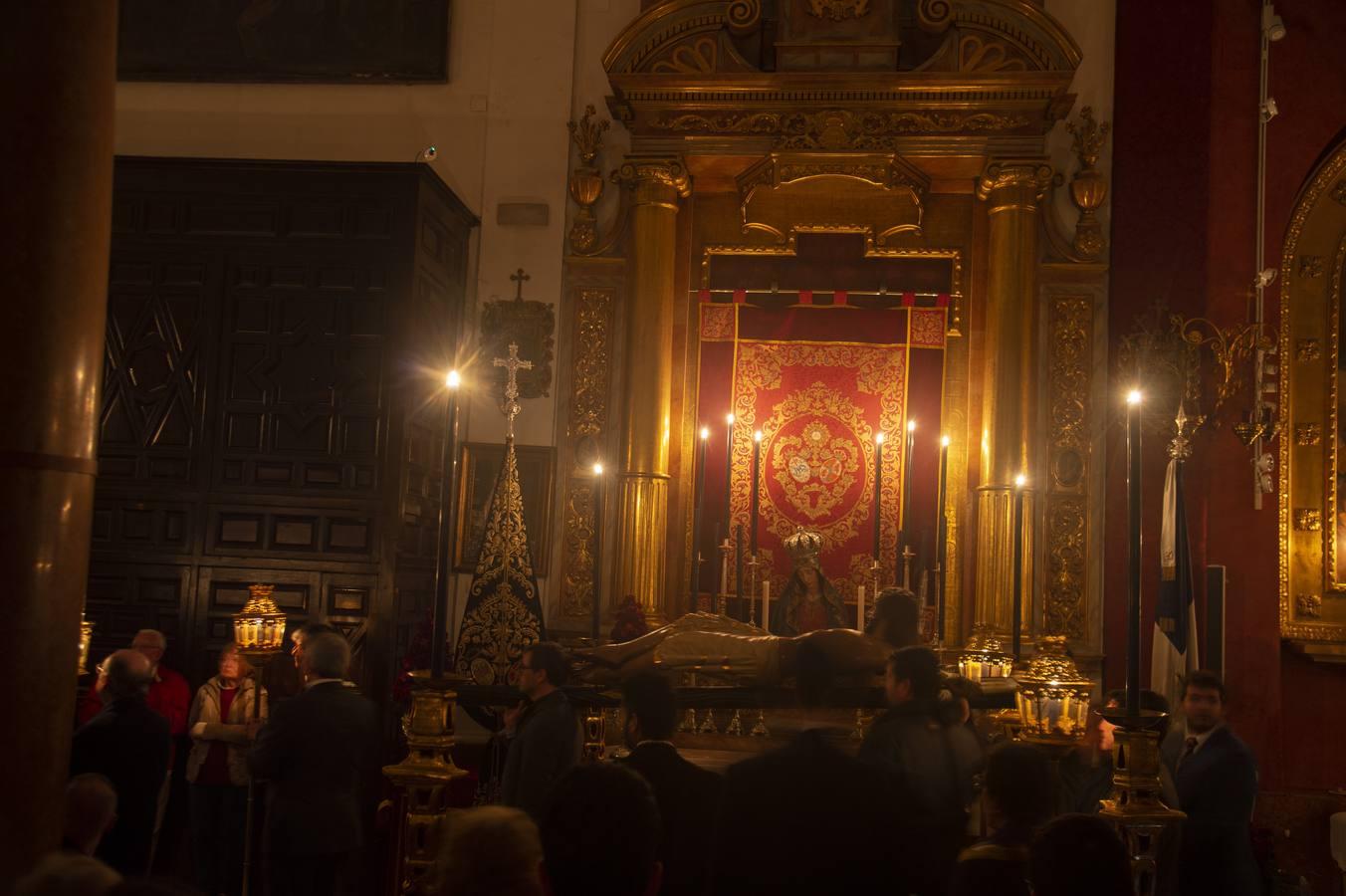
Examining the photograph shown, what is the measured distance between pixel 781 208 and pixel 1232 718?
14.5 feet

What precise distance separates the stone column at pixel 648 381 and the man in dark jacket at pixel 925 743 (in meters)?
5.28

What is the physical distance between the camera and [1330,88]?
8.38 m

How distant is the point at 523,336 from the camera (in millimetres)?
9492

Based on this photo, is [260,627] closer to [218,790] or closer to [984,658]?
[218,790]

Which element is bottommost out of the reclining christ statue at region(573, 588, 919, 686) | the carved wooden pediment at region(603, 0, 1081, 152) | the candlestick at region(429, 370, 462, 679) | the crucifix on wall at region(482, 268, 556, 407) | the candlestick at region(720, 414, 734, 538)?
the reclining christ statue at region(573, 588, 919, 686)

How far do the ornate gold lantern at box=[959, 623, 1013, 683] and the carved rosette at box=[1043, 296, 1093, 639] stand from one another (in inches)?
22.8

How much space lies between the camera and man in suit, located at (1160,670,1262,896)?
5023mm

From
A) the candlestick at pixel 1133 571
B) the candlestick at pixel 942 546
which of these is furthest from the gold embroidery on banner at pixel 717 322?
the candlestick at pixel 1133 571

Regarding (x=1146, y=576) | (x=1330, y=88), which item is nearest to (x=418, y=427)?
(x=1146, y=576)

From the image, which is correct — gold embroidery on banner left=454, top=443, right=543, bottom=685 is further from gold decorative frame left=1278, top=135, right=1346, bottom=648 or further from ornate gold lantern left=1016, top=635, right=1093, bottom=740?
gold decorative frame left=1278, top=135, right=1346, bottom=648

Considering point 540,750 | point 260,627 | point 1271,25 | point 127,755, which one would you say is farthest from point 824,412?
point 127,755

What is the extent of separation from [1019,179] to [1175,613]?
3118 millimetres

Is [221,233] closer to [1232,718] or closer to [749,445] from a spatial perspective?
[749,445]

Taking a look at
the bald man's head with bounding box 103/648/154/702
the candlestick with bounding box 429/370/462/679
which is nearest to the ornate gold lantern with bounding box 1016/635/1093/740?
the candlestick with bounding box 429/370/462/679
